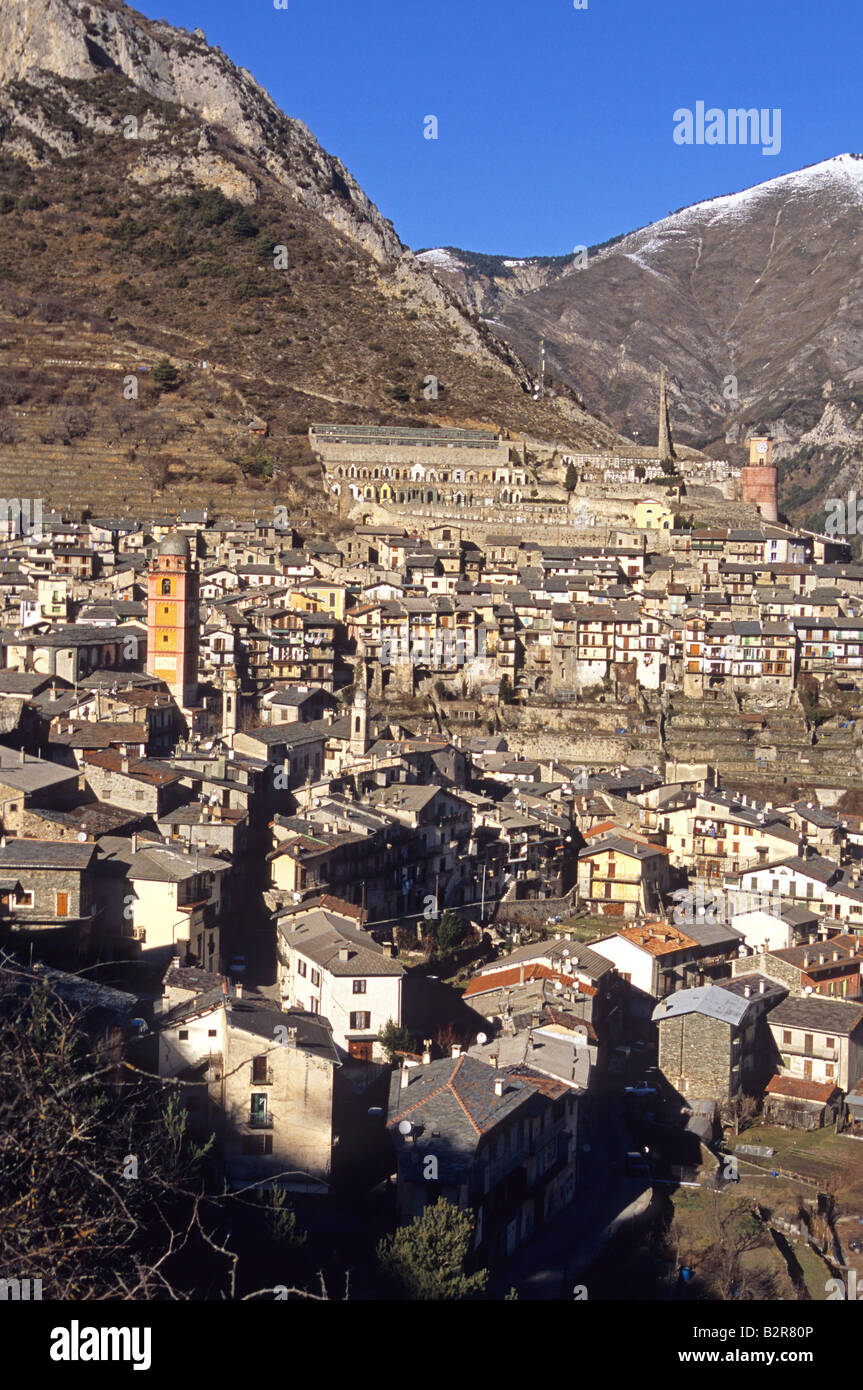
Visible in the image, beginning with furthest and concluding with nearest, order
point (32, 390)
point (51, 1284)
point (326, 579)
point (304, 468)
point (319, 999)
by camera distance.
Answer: point (32, 390) < point (304, 468) < point (326, 579) < point (319, 999) < point (51, 1284)

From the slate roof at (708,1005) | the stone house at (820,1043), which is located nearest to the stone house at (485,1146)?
the slate roof at (708,1005)

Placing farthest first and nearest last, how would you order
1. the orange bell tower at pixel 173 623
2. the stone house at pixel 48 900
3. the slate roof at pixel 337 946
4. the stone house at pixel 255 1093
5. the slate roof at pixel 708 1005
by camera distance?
the orange bell tower at pixel 173 623
the slate roof at pixel 708 1005
the slate roof at pixel 337 946
the stone house at pixel 48 900
the stone house at pixel 255 1093

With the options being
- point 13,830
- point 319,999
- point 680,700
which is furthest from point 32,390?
point 319,999

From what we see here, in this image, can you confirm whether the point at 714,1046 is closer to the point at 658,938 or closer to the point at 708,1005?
the point at 708,1005

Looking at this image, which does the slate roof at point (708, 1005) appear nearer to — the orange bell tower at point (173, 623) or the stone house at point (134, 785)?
the stone house at point (134, 785)

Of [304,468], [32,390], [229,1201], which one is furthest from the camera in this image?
[32,390]
